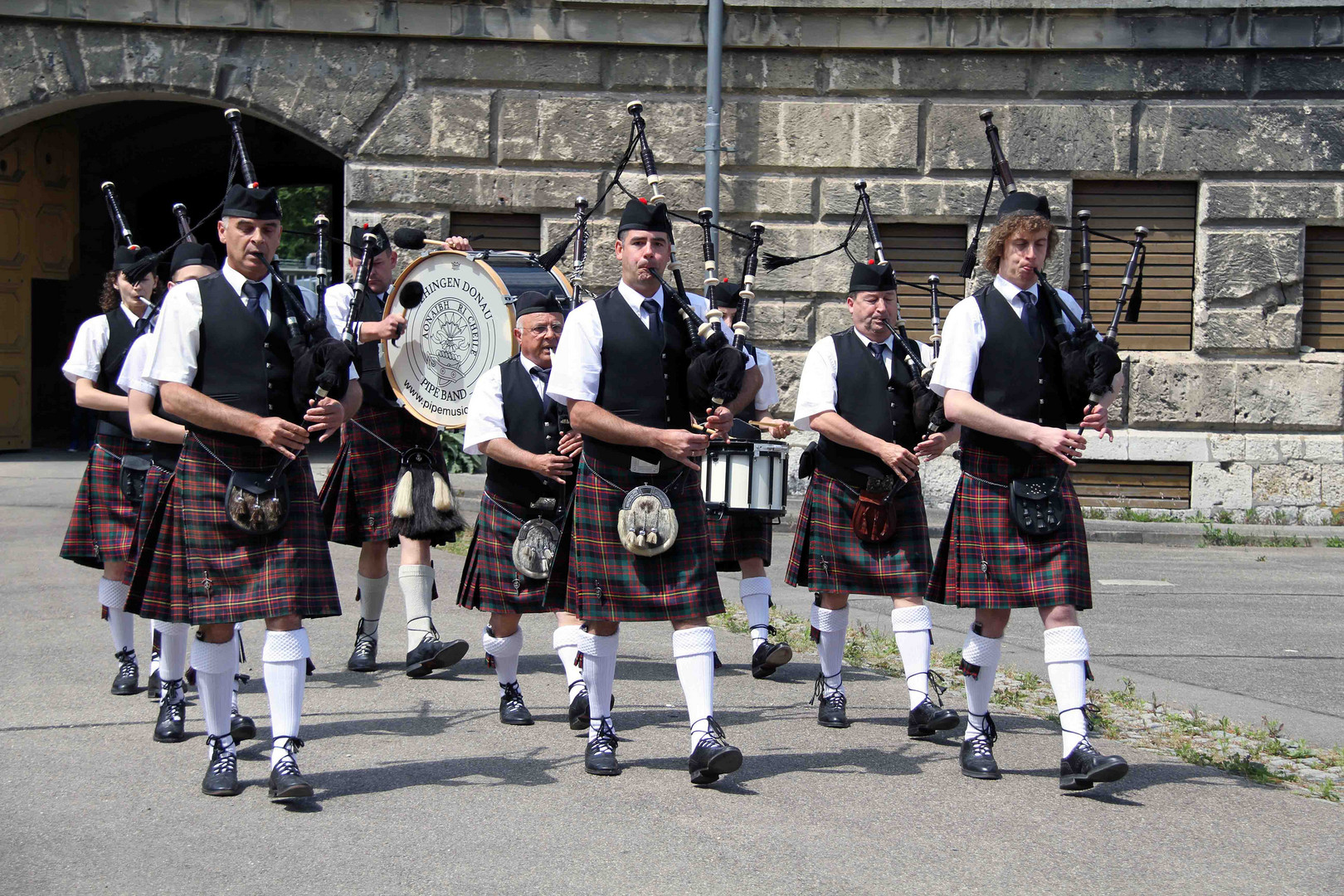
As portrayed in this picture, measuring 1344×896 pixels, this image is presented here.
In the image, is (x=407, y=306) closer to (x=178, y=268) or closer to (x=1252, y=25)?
(x=178, y=268)

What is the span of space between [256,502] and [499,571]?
1.40 meters

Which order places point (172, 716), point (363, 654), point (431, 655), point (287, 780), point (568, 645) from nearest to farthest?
point (287, 780), point (172, 716), point (568, 645), point (431, 655), point (363, 654)

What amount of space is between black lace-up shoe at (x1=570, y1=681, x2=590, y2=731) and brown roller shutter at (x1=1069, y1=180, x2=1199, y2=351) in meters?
8.64

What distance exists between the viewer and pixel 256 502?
465 cm

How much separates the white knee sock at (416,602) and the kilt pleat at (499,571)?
742mm

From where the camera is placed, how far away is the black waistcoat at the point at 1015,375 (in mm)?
4938

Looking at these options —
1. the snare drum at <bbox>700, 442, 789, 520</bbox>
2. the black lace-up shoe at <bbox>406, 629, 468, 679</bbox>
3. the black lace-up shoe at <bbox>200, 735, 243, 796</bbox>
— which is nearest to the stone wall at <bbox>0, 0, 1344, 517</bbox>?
the snare drum at <bbox>700, 442, 789, 520</bbox>

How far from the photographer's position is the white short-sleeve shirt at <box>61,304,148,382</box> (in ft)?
20.5

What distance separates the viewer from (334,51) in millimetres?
12984

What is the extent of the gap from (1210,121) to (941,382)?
9.09 metres

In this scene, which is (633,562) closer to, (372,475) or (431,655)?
(431,655)

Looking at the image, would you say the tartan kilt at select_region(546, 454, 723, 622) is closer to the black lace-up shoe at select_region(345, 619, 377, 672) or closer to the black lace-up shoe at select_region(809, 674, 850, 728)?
the black lace-up shoe at select_region(809, 674, 850, 728)

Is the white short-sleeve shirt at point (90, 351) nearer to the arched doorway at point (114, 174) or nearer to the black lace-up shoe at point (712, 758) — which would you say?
the black lace-up shoe at point (712, 758)

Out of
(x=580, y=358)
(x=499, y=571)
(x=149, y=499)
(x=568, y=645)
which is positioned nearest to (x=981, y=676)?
(x=568, y=645)
